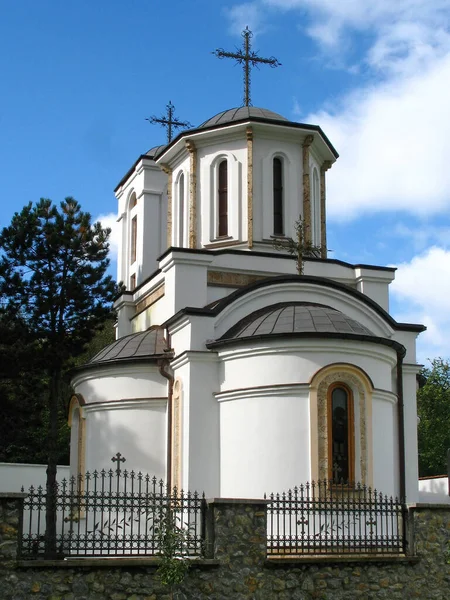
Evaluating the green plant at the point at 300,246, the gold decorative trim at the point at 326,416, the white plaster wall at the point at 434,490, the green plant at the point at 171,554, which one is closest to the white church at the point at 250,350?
the gold decorative trim at the point at 326,416

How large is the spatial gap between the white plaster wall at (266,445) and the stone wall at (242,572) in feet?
8.72

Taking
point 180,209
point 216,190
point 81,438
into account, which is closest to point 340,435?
point 81,438

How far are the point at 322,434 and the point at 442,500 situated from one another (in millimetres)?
7760

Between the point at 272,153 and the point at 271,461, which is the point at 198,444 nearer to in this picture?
the point at 271,461

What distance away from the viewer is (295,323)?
14.8 m

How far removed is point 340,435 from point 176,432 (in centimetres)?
305

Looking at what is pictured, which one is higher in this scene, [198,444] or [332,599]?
[198,444]

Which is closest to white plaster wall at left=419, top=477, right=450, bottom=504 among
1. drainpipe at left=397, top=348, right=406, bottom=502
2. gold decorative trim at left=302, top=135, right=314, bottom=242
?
drainpipe at left=397, top=348, right=406, bottom=502

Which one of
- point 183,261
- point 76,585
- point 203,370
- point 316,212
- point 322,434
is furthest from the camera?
point 316,212

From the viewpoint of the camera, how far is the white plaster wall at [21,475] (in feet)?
73.8

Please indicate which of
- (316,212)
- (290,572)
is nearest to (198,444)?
(290,572)

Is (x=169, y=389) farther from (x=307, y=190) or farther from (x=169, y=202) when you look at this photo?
(x=307, y=190)

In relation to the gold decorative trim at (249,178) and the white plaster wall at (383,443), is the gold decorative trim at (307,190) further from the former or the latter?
the white plaster wall at (383,443)

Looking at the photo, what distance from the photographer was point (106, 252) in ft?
61.8
